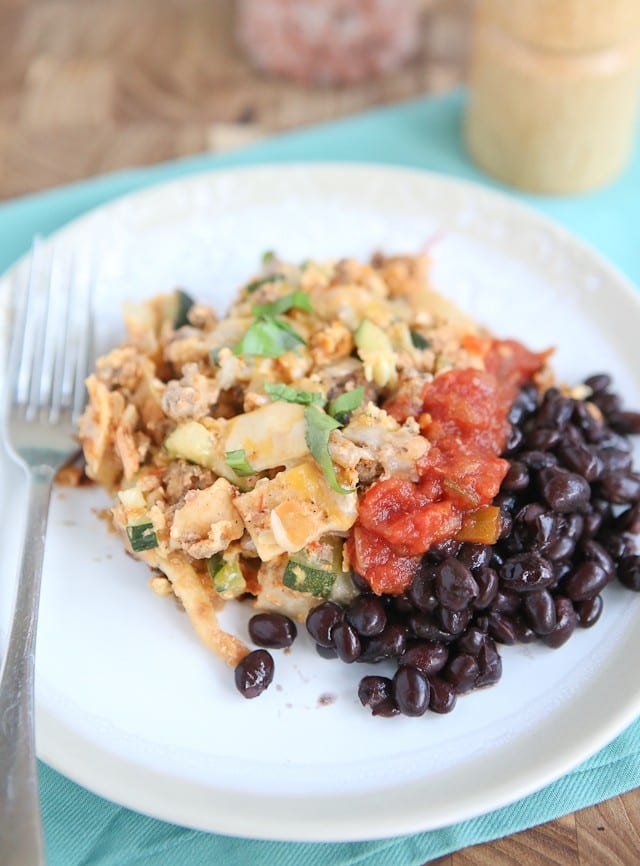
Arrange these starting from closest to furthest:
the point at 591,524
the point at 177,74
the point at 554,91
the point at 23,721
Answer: the point at 23,721, the point at 591,524, the point at 554,91, the point at 177,74

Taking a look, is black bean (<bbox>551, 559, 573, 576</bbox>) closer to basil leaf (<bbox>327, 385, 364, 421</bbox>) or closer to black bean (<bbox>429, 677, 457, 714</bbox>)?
black bean (<bbox>429, 677, 457, 714</bbox>)

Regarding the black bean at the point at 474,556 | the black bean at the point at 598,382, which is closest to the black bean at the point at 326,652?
the black bean at the point at 474,556

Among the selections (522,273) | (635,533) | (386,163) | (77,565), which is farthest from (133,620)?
(386,163)

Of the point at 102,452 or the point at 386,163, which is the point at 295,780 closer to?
the point at 102,452

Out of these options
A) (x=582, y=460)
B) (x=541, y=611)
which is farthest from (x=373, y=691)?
(x=582, y=460)

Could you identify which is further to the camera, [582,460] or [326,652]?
[582,460]

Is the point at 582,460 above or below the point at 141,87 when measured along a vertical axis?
above

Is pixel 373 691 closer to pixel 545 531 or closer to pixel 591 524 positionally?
pixel 545 531

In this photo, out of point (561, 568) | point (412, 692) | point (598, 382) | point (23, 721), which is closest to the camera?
point (23, 721)
